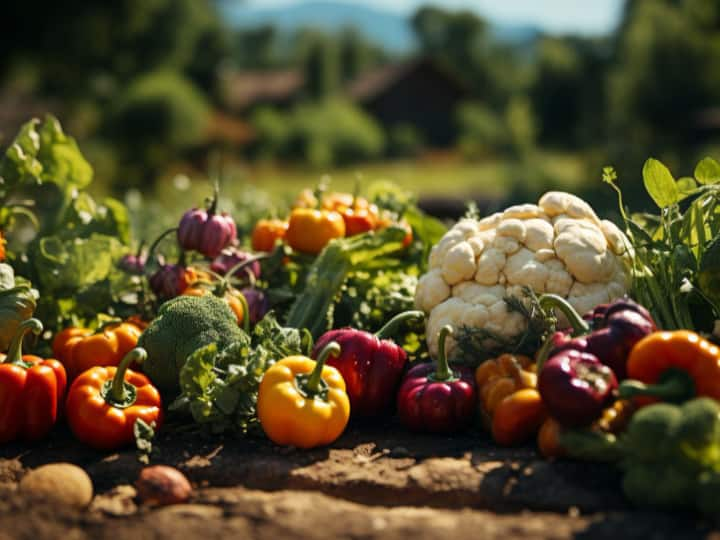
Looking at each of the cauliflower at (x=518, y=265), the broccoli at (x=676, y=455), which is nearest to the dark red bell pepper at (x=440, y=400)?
the cauliflower at (x=518, y=265)

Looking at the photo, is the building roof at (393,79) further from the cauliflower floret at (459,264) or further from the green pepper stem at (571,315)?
the green pepper stem at (571,315)

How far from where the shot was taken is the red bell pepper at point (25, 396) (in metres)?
3.83

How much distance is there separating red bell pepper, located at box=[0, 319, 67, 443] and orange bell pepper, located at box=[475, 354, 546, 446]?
66.8 inches

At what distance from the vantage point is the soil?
112 inches

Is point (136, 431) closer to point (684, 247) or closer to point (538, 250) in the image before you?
point (538, 250)

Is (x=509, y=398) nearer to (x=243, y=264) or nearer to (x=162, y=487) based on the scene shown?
(x=162, y=487)

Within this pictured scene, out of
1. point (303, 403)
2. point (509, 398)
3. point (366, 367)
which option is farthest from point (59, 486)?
point (509, 398)

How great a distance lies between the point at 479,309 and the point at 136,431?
1.50m

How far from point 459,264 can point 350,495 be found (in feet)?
4.47

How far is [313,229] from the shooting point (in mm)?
5031

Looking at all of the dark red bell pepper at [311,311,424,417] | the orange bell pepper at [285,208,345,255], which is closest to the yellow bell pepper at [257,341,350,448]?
the dark red bell pepper at [311,311,424,417]

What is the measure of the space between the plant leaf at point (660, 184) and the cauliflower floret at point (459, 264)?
2.63ft

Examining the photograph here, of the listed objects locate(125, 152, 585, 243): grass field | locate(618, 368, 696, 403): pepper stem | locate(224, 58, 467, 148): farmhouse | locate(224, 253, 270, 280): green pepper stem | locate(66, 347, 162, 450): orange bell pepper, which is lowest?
locate(66, 347, 162, 450): orange bell pepper

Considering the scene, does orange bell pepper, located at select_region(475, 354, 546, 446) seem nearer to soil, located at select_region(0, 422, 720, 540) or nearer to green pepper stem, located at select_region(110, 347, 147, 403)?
soil, located at select_region(0, 422, 720, 540)
